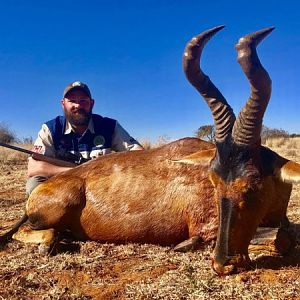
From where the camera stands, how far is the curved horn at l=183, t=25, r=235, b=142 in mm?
4477

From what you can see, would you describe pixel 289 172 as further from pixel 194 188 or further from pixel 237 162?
pixel 194 188

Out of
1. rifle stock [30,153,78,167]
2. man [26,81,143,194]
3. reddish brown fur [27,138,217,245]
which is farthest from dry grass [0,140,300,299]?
man [26,81,143,194]

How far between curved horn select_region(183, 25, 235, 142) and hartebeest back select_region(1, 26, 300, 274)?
0.01m

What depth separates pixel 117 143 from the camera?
8.23 m

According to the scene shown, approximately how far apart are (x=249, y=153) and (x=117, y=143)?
4.07 meters

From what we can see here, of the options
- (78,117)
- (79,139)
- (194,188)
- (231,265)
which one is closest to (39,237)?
(194,188)

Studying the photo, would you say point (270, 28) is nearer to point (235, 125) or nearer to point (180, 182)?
point (235, 125)

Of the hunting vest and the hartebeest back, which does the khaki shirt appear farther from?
the hartebeest back

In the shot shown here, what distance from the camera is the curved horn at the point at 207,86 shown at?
14.7ft

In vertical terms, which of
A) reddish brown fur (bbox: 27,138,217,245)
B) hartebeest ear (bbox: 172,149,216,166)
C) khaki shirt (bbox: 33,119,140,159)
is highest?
khaki shirt (bbox: 33,119,140,159)

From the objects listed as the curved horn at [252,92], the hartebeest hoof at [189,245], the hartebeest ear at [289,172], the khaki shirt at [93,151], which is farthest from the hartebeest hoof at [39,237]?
the hartebeest ear at [289,172]

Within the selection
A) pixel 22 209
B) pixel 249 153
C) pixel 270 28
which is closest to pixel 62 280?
pixel 249 153

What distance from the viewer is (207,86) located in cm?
489

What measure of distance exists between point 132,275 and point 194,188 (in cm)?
144
